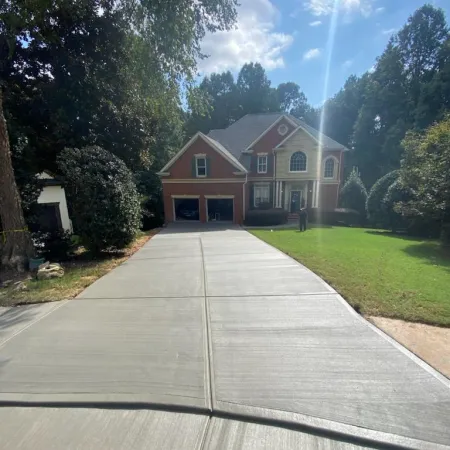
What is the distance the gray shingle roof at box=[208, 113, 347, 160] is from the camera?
24125 mm

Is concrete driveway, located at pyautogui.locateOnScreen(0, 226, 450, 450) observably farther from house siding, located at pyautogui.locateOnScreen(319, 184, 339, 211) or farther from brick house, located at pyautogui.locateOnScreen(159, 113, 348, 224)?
house siding, located at pyautogui.locateOnScreen(319, 184, 339, 211)

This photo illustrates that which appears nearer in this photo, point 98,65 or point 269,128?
point 98,65

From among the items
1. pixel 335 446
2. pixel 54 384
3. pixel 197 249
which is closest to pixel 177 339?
pixel 54 384

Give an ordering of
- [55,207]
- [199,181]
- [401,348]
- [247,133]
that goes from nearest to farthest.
A: [401,348], [55,207], [199,181], [247,133]

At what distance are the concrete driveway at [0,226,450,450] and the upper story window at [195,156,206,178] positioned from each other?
15827 mm

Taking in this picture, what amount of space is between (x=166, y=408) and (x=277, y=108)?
56.7 meters

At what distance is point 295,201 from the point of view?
23359mm

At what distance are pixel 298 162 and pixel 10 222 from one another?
20.3 metres

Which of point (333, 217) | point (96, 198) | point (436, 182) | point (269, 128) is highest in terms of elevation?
point (269, 128)

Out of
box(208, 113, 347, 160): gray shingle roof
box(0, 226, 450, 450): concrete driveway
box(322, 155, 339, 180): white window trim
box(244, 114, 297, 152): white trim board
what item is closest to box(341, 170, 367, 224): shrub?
box(322, 155, 339, 180): white window trim

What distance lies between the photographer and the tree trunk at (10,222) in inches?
288

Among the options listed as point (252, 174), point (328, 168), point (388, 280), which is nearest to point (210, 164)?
point (252, 174)

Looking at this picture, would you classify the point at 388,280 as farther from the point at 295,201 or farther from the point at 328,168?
the point at 328,168

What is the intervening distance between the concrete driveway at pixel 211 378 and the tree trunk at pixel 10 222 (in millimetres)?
3703
